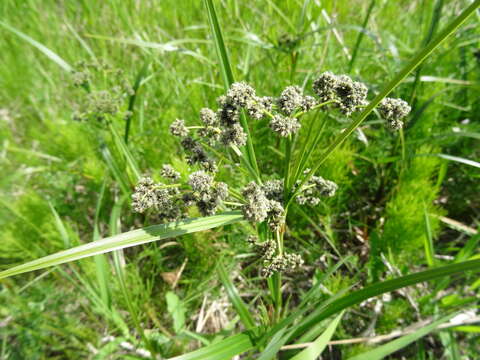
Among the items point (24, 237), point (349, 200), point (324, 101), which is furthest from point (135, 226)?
point (324, 101)

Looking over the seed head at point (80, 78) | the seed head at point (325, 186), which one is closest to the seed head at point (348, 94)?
the seed head at point (325, 186)

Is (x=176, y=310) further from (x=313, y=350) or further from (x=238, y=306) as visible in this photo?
(x=313, y=350)

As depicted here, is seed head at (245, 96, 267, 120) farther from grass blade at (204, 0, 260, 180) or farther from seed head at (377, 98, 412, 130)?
seed head at (377, 98, 412, 130)

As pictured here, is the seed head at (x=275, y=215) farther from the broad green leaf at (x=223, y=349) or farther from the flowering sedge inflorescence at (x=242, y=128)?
the broad green leaf at (x=223, y=349)

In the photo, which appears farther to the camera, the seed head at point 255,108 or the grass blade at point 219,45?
the grass blade at point 219,45

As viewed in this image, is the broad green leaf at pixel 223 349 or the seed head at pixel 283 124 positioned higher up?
the seed head at pixel 283 124
